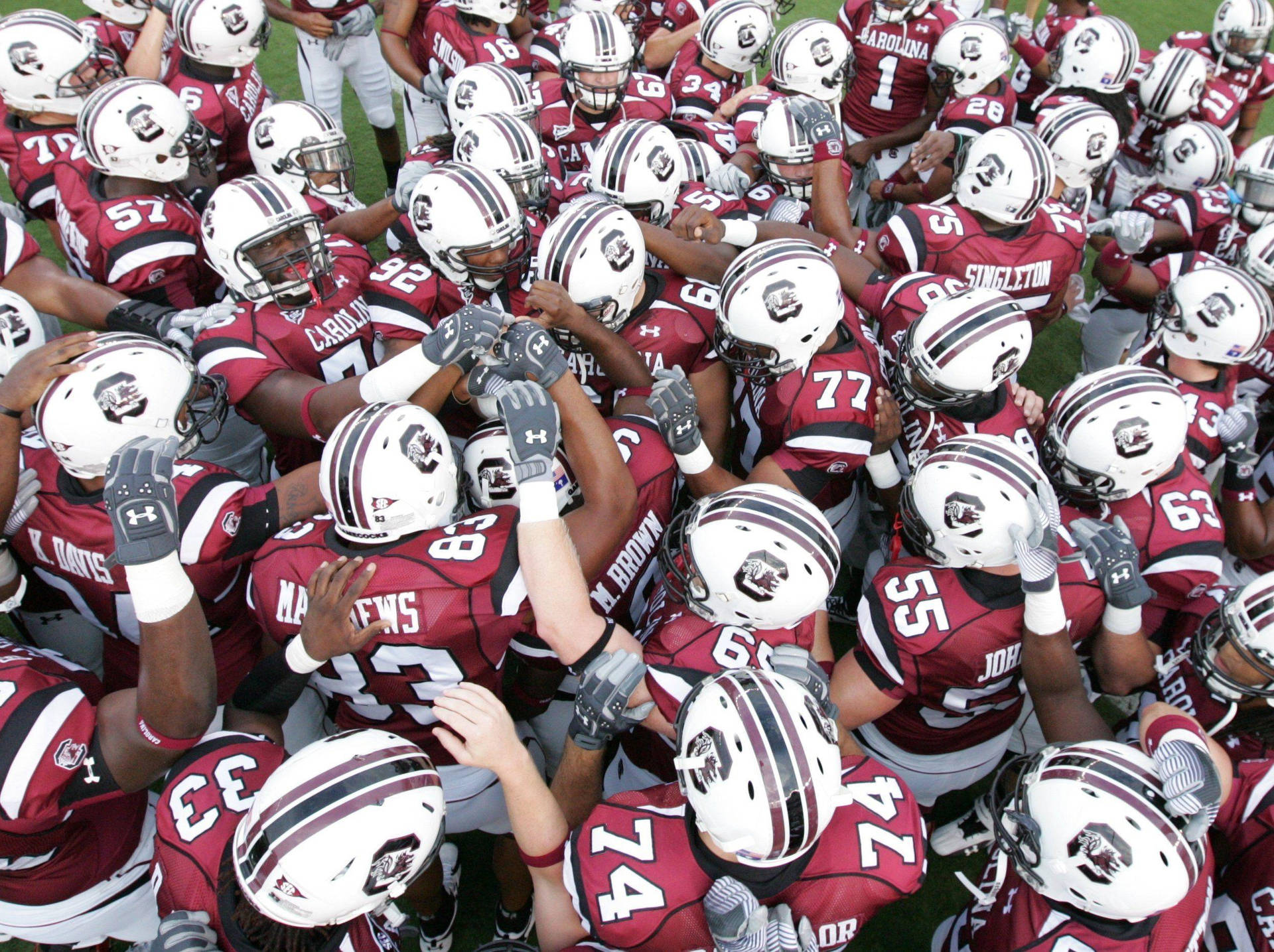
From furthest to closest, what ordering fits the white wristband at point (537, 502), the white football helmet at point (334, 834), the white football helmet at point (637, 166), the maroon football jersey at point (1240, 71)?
the maroon football jersey at point (1240, 71), the white football helmet at point (637, 166), the white wristband at point (537, 502), the white football helmet at point (334, 834)

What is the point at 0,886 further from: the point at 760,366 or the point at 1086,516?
the point at 1086,516

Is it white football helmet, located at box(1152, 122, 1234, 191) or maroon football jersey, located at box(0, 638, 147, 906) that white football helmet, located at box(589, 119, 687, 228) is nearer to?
maroon football jersey, located at box(0, 638, 147, 906)

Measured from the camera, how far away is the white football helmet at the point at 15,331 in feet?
12.6

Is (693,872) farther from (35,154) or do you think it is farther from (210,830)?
(35,154)

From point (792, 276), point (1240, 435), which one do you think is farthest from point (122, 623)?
point (1240, 435)

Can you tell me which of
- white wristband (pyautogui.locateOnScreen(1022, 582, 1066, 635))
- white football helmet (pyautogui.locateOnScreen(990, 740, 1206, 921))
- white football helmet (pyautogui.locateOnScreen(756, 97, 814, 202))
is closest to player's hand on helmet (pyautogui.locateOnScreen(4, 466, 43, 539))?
white football helmet (pyautogui.locateOnScreen(990, 740, 1206, 921))

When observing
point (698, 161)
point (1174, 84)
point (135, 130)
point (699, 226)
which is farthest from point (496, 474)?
point (1174, 84)

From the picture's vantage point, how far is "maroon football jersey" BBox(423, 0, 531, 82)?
22.9 ft

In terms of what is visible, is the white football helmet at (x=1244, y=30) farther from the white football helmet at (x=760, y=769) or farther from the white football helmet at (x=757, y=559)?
the white football helmet at (x=760, y=769)

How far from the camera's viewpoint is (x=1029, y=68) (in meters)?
8.26

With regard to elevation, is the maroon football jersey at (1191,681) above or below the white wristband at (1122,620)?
below

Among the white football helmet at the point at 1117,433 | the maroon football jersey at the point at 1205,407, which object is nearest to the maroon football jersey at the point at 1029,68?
Answer: the maroon football jersey at the point at 1205,407

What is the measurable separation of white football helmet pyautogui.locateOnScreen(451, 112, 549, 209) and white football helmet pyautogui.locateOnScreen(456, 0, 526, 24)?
249cm

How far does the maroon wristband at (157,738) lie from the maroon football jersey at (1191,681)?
149 inches
